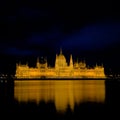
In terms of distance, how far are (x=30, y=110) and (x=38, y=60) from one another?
10580 centimetres

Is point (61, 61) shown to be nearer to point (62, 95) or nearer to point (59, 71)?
point (59, 71)

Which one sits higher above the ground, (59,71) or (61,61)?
(61,61)

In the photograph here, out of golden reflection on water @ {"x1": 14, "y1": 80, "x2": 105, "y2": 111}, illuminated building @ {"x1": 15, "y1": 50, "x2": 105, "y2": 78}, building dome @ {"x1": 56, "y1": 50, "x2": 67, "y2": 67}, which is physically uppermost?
building dome @ {"x1": 56, "y1": 50, "x2": 67, "y2": 67}

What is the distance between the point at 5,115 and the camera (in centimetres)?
1708

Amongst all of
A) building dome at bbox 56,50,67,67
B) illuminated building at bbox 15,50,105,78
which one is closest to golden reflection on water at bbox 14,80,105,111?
illuminated building at bbox 15,50,105,78

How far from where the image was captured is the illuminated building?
120 metres

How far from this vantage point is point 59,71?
12312cm

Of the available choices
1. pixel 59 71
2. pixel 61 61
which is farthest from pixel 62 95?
pixel 61 61

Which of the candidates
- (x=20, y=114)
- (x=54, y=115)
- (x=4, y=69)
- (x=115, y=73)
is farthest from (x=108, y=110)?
(x=115, y=73)

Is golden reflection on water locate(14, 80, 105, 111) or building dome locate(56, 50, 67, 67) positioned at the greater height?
building dome locate(56, 50, 67, 67)

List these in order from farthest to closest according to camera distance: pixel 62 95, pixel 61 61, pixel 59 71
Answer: pixel 61 61, pixel 59 71, pixel 62 95

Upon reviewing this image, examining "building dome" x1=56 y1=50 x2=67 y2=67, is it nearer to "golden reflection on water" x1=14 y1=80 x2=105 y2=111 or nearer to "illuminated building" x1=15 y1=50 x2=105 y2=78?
"illuminated building" x1=15 y1=50 x2=105 y2=78

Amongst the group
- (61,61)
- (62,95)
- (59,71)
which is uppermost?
(61,61)

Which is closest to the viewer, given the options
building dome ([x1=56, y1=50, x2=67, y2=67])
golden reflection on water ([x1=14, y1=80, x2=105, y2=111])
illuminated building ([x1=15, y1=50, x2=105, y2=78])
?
golden reflection on water ([x1=14, y1=80, x2=105, y2=111])
